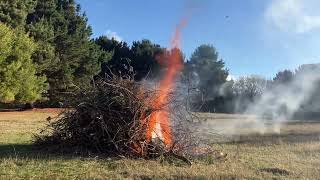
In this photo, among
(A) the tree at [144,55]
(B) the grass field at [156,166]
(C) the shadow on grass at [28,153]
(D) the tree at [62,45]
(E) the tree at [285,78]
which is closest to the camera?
(B) the grass field at [156,166]

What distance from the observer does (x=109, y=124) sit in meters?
14.4

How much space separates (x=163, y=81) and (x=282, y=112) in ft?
75.5

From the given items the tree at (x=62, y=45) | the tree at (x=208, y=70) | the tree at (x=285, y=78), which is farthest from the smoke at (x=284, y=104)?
the tree at (x=62, y=45)

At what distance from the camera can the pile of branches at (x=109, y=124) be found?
13.9 metres

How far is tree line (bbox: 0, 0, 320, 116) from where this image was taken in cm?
4356

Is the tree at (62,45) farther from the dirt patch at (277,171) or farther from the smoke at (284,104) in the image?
the dirt patch at (277,171)

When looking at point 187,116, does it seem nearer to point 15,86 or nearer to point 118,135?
point 118,135

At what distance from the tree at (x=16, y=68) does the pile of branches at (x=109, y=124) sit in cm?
2798

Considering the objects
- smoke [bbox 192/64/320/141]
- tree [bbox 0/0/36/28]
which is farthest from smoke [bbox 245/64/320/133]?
tree [bbox 0/0/36/28]

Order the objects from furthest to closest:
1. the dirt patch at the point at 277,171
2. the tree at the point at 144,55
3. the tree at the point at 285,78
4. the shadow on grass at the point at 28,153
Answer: the tree at the point at 144,55
the tree at the point at 285,78
the shadow on grass at the point at 28,153
the dirt patch at the point at 277,171

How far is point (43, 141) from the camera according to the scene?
1554 centimetres

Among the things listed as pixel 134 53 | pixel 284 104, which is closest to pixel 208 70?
pixel 134 53

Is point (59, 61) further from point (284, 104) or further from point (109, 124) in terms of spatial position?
point (109, 124)

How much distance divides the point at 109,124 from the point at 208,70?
41.2 meters
